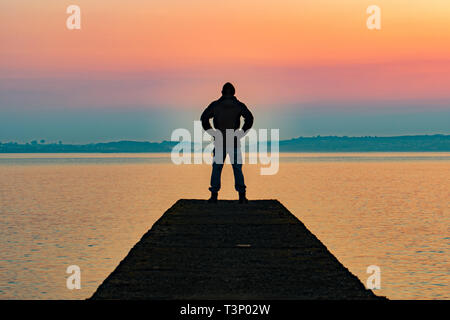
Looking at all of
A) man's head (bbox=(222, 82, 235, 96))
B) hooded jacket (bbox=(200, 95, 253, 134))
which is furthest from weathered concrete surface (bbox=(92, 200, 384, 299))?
man's head (bbox=(222, 82, 235, 96))

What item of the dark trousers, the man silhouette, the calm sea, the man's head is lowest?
the calm sea

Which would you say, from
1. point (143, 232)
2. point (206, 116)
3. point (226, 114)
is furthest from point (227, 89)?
point (143, 232)

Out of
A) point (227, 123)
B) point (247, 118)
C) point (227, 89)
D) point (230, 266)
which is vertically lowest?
point (230, 266)

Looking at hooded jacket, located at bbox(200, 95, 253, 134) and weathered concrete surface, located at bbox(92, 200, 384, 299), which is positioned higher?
hooded jacket, located at bbox(200, 95, 253, 134)

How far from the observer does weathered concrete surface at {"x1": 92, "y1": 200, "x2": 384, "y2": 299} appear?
7844 millimetres

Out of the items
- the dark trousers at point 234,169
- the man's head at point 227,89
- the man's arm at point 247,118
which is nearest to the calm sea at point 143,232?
the dark trousers at point 234,169

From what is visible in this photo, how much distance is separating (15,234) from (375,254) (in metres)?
13.5

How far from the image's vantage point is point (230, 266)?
933 cm

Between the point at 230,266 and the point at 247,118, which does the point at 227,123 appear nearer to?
the point at 247,118

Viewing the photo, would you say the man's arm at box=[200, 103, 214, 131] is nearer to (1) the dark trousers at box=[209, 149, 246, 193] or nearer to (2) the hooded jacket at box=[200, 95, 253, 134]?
(2) the hooded jacket at box=[200, 95, 253, 134]

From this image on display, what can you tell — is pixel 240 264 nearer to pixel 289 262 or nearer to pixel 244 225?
pixel 289 262

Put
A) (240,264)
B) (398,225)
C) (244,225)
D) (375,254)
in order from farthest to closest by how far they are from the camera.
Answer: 1. (398,225)
2. (375,254)
3. (244,225)
4. (240,264)
